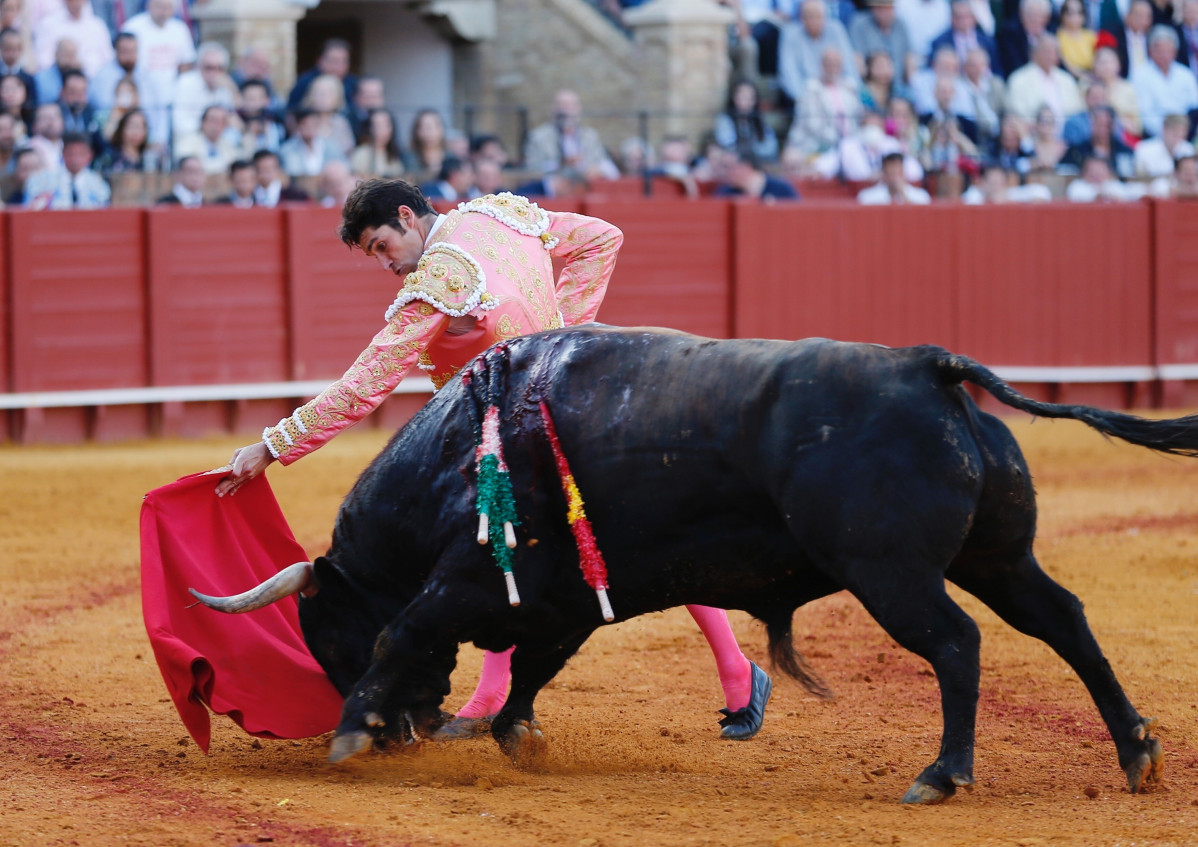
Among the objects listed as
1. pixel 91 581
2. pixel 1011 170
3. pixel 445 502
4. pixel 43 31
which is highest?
pixel 43 31

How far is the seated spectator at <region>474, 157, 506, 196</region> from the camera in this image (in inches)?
377

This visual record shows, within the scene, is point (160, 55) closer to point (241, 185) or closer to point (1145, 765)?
point (241, 185)

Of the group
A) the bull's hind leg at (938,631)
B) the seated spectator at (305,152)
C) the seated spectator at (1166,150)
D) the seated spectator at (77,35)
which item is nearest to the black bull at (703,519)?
the bull's hind leg at (938,631)

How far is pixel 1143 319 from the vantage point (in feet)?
34.4

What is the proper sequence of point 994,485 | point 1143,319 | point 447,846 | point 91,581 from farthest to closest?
point 1143,319, point 91,581, point 994,485, point 447,846

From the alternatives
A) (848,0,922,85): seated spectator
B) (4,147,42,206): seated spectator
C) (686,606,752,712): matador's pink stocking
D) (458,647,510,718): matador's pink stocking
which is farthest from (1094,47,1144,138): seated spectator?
(458,647,510,718): matador's pink stocking

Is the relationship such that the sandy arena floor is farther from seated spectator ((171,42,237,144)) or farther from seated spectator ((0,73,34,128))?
seated spectator ((171,42,237,144))

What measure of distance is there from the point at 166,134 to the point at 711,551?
7.21 metres

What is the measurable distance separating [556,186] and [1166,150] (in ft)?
15.1

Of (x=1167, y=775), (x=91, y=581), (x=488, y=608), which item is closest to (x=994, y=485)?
(x=1167, y=775)

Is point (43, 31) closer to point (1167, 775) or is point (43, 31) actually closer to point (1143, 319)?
point (1143, 319)

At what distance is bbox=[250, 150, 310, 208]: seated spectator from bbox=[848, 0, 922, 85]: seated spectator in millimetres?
4882

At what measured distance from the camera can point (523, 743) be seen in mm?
3570

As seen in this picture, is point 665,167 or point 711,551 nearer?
point 711,551
